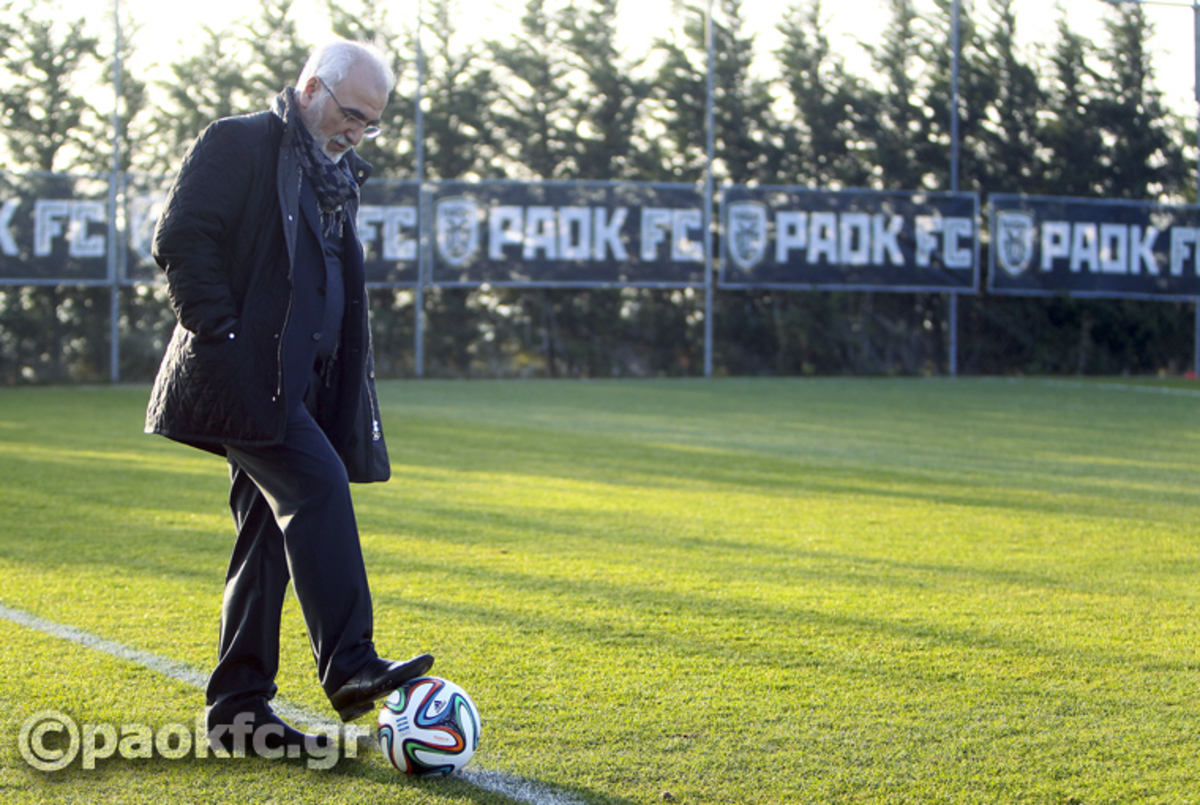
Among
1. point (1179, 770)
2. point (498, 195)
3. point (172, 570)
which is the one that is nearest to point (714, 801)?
point (1179, 770)

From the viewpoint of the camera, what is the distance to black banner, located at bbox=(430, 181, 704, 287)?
17891mm

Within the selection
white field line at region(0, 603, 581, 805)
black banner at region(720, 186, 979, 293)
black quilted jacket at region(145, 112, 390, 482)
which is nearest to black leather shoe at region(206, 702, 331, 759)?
white field line at region(0, 603, 581, 805)

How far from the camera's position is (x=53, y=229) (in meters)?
16.5

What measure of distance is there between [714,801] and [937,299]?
Answer: 18.2 m

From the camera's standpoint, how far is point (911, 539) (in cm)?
525

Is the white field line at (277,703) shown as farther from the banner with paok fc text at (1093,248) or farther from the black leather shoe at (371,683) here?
the banner with paok fc text at (1093,248)

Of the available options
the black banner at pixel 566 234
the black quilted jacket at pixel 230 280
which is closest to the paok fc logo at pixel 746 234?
the black banner at pixel 566 234

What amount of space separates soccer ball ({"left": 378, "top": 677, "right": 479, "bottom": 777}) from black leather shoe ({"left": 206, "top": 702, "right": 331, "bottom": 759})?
0.19 m

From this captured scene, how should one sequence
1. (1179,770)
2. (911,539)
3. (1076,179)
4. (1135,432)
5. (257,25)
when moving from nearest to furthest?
(1179,770) → (911,539) → (1135,432) → (257,25) → (1076,179)

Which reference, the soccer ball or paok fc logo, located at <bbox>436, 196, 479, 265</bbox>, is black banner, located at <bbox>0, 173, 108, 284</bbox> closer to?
paok fc logo, located at <bbox>436, 196, 479, 265</bbox>

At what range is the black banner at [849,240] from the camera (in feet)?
61.1

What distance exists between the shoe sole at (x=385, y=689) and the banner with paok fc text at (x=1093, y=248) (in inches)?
705

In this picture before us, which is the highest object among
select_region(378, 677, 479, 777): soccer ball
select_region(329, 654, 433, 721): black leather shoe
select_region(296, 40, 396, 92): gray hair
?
select_region(296, 40, 396, 92): gray hair

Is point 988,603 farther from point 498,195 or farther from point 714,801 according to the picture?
point 498,195
